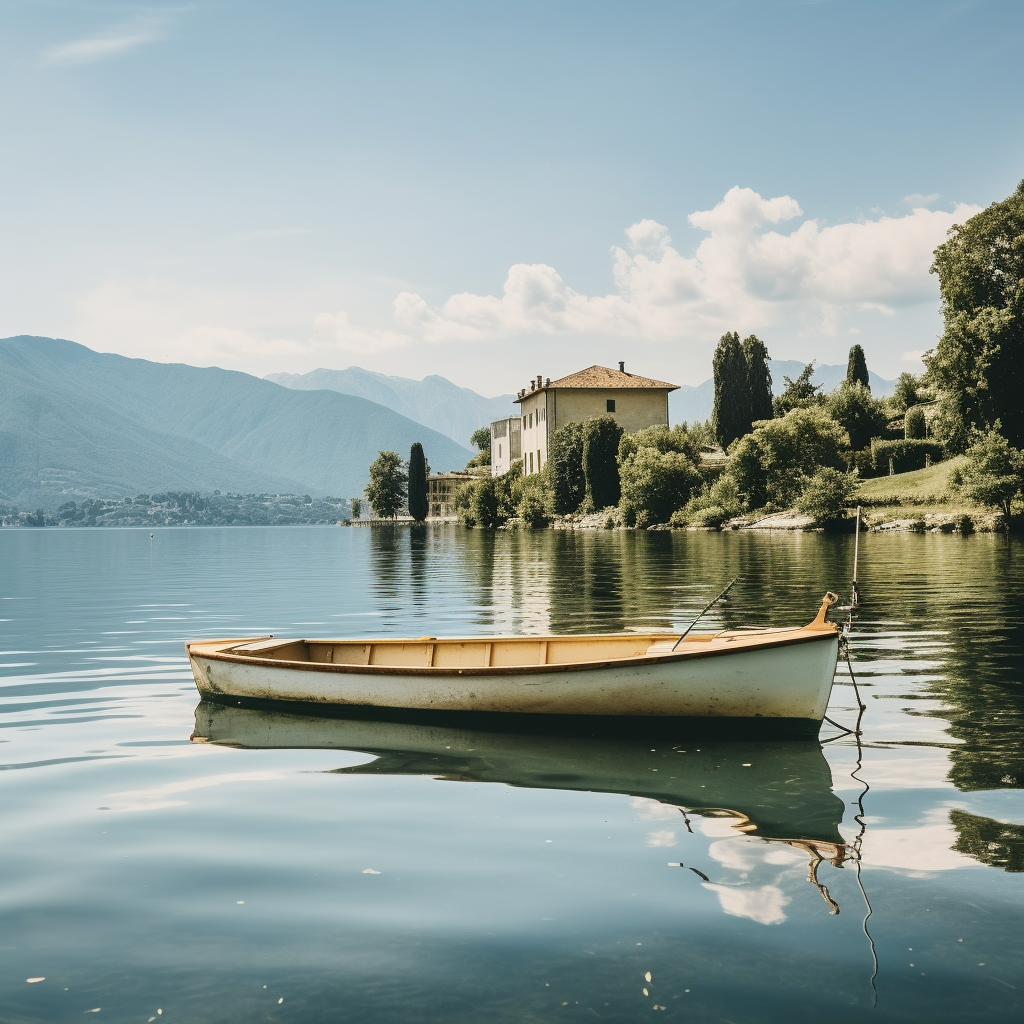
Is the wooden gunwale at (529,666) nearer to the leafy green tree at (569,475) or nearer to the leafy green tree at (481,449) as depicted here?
the leafy green tree at (569,475)

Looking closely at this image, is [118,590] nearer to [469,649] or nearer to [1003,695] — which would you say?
[469,649]

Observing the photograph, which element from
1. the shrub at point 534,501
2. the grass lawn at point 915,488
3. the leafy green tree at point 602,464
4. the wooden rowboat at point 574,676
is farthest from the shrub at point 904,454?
the wooden rowboat at point 574,676

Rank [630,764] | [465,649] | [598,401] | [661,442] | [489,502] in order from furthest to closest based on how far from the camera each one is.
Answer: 1. [598,401]
2. [489,502]
3. [661,442]
4. [465,649]
5. [630,764]

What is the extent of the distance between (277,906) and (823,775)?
5934 millimetres

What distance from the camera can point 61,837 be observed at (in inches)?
370

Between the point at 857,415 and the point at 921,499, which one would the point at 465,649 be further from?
the point at 857,415

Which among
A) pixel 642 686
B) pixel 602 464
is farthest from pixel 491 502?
pixel 642 686

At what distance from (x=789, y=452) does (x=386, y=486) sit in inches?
3321

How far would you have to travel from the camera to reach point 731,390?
9738 cm

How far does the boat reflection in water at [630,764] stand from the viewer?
368 inches

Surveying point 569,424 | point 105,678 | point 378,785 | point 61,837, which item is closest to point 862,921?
point 378,785

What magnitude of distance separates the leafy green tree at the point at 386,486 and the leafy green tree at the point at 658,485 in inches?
2752

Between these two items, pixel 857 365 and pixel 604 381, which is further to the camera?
pixel 604 381

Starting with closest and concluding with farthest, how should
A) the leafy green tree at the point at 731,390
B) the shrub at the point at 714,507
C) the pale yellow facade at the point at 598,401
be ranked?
the shrub at the point at 714,507 < the leafy green tree at the point at 731,390 < the pale yellow facade at the point at 598,401
